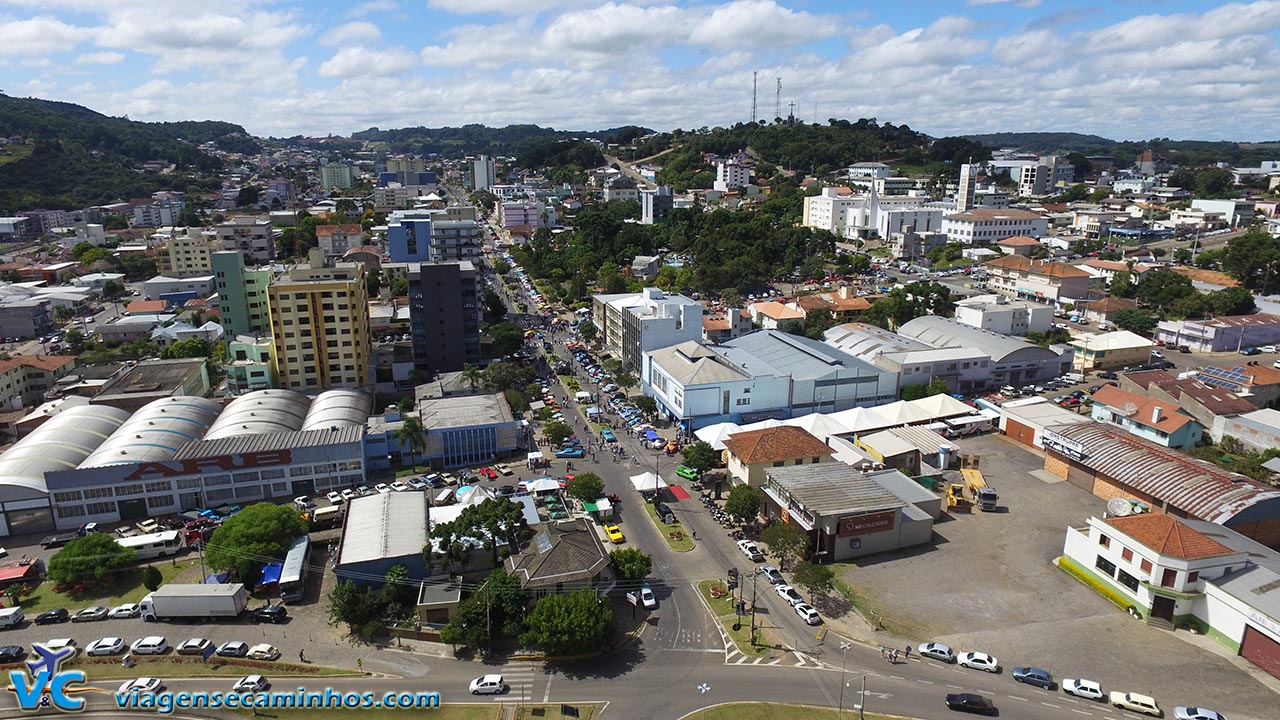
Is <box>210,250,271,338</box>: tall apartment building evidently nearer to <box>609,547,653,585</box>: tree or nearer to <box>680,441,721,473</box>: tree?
<box>680,441,721,473</box>: tree

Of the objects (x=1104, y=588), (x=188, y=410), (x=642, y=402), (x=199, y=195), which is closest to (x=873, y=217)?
(x=642, y=402)

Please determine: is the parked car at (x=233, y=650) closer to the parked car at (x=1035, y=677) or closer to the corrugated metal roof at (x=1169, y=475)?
the parked car at (x=1035, y=677)

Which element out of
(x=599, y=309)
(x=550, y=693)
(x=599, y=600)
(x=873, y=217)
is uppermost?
(x=873, y=217)

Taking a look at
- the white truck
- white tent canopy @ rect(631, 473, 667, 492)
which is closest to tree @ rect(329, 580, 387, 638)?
the white truck

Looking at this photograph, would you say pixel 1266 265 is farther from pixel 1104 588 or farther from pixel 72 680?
pixel 72 680

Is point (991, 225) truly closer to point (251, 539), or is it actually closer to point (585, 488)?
point (585, 488)

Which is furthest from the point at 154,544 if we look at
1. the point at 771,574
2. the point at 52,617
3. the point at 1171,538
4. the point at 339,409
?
the point at 1171,538

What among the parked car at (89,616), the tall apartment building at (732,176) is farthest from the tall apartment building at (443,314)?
the tall apartment building at (732,176)
